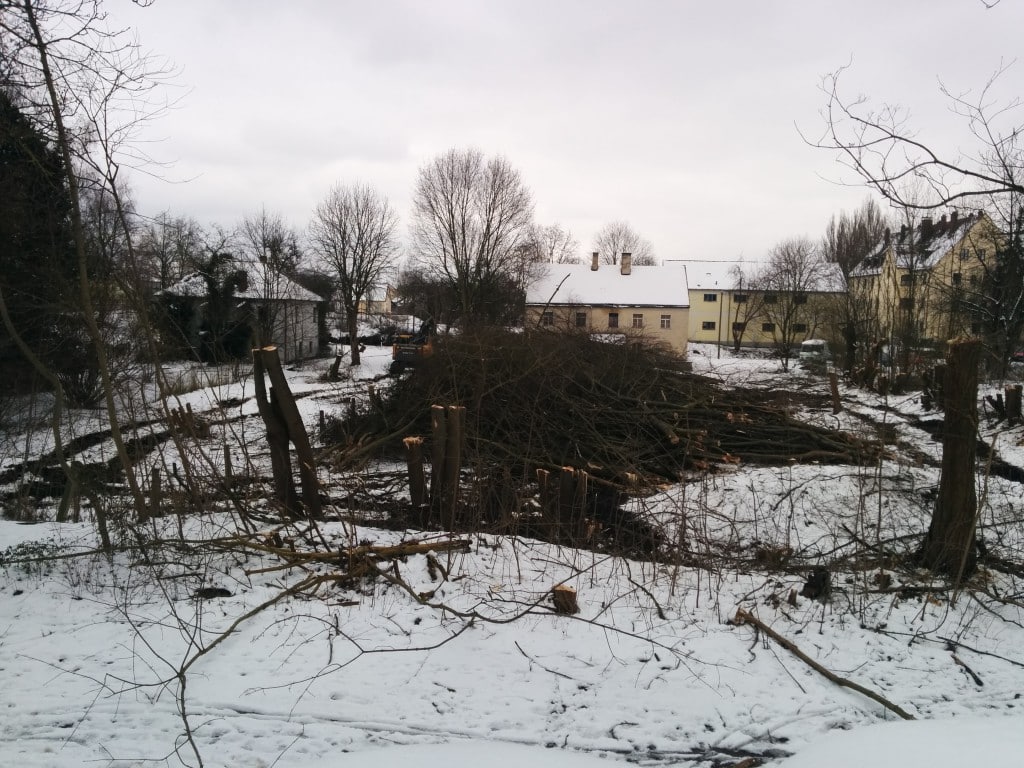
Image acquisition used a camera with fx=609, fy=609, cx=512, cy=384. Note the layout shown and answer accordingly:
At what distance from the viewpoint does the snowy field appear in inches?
129

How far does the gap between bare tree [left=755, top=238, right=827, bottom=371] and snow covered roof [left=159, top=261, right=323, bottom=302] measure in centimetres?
3032

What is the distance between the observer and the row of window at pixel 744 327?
41.9 metres

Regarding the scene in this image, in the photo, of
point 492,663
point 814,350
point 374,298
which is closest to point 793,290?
point 814,350

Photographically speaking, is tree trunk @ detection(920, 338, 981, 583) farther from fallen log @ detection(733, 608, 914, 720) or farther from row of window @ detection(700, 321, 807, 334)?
row of window @ detection(700, 321, 807, 334)

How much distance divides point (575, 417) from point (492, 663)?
710 cm

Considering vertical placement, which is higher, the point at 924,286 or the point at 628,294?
the point at 628,294

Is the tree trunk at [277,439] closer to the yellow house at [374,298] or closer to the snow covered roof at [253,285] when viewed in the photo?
the snow covered roof at [253,285]

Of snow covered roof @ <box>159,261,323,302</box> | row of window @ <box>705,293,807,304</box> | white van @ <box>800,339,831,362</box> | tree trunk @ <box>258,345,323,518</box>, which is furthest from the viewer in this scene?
row of window @ <box>705,293,807,304</box>

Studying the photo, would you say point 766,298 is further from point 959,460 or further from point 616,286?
point 959,460

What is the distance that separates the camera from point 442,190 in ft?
121

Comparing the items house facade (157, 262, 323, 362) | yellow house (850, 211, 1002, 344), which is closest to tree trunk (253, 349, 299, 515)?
yellow house (850, 211, 1002, 344)

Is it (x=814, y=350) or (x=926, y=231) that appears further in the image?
(x=814, y=350)

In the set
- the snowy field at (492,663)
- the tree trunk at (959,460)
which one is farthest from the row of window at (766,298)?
the snowy field at (492,663)

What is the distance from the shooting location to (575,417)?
35.8ft
